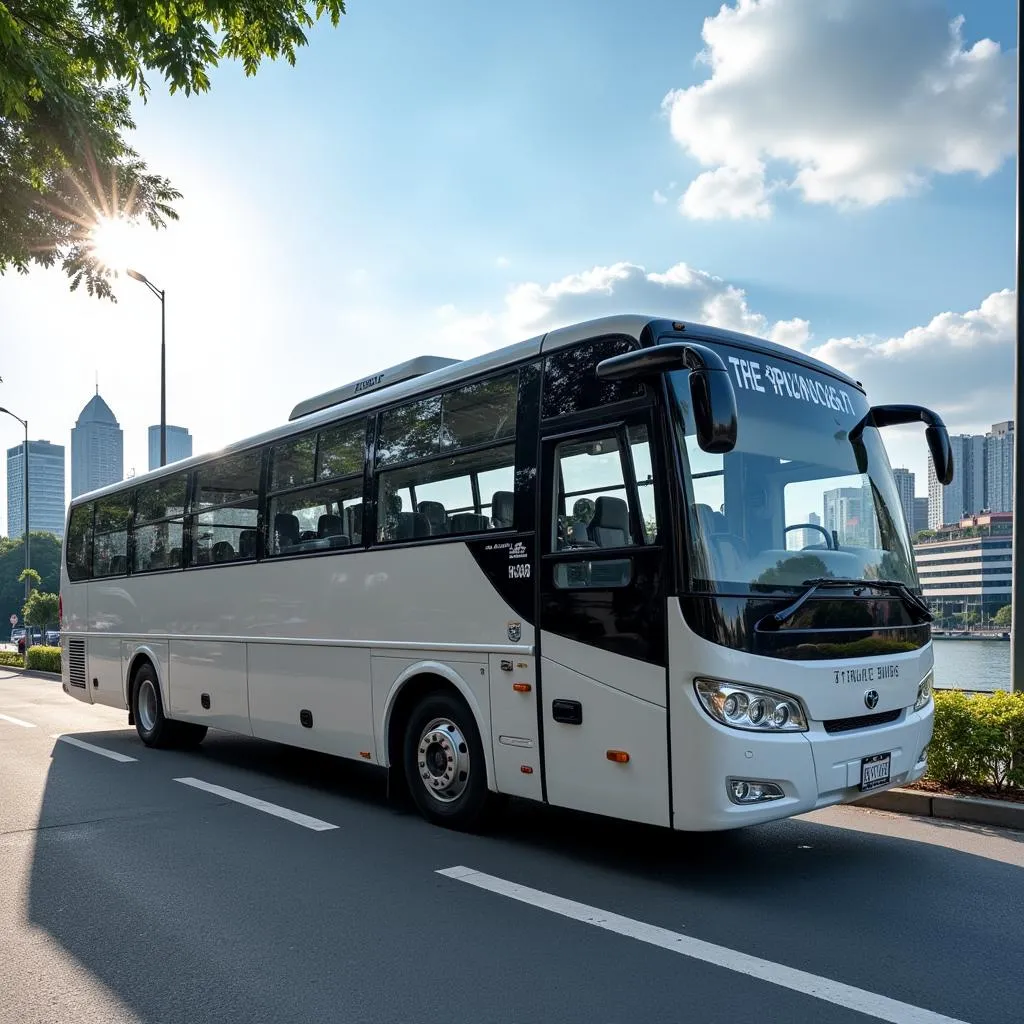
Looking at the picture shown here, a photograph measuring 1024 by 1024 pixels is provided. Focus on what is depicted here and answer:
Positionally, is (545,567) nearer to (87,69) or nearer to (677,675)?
(677,675)

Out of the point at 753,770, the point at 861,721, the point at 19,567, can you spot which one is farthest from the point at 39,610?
the point at 19,567

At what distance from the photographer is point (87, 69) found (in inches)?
315

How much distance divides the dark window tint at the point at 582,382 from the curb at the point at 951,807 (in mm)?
4074

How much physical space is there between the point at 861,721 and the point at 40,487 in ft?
436

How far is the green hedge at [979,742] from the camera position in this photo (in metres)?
7.37

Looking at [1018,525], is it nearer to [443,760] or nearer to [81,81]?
[443,760]

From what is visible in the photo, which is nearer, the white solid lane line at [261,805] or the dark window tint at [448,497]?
the dark window tint at [448,497]

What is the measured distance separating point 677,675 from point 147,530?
8.55 metres

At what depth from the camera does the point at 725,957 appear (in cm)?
446

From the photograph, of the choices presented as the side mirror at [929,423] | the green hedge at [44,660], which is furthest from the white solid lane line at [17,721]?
the green hedge at [44,660]

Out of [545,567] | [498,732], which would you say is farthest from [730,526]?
[498,732]

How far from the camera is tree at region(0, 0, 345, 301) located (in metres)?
6.76

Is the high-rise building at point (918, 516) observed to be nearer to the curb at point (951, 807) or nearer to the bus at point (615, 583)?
the bus at point (615, 583)

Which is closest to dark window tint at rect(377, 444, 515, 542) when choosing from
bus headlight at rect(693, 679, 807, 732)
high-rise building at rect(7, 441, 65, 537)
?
bus headlight at rect(693, 679, 807, 732)
